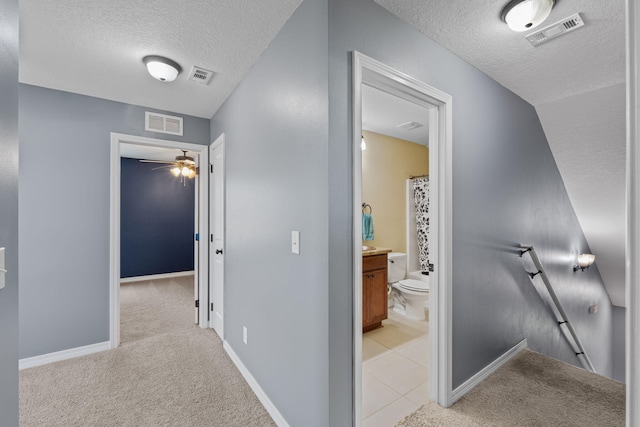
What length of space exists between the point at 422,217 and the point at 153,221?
5.27 meters

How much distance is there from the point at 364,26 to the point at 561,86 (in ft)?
7.22

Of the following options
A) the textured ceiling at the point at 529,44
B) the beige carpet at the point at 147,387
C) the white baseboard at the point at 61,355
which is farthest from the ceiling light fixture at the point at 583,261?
the white baseboard at the point at 61,355

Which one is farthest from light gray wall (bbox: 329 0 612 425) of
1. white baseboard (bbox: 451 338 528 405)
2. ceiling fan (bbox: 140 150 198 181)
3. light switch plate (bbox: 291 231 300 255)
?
ceiling fan (bbox: 140 150 198 181)

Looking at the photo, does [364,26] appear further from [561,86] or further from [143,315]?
[143,315]

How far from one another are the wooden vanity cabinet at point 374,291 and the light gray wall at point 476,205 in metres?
1.17

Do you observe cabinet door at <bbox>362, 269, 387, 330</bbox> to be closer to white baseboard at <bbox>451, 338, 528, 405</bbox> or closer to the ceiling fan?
white baseboard at <bbox>451, 338, 528, 405</bbox>

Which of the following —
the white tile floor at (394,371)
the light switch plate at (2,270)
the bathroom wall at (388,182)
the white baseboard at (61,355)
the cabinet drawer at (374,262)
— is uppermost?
the bathroom wall at (388,182)

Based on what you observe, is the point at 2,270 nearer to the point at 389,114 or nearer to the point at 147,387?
the point at 147,387

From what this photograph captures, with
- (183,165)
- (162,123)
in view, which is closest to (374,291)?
(162,123)

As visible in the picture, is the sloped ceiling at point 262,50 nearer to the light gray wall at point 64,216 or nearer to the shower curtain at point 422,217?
the light gray wall at point 64,216

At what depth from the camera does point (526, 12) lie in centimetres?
151

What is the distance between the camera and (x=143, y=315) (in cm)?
367

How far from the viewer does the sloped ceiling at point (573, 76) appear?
5.31ft

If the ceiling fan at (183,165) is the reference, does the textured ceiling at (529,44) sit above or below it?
above
